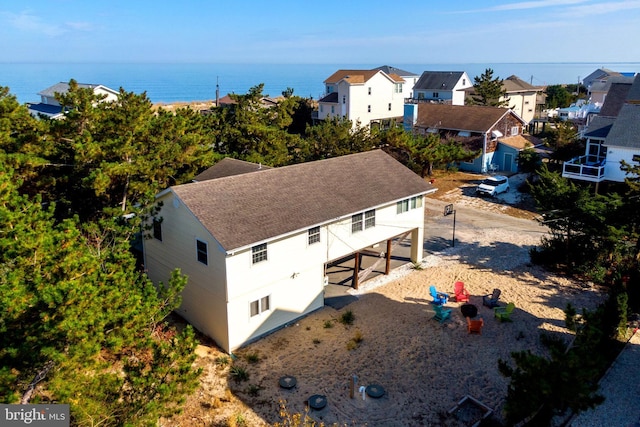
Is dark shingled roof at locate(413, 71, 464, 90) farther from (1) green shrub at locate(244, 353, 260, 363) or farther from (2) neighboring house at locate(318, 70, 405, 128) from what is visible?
(1) green shrub at locate(244, 353, 260, 363)

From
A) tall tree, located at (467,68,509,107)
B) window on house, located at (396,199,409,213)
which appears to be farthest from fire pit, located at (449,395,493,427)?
tall tree, located at (467,68,509,107)

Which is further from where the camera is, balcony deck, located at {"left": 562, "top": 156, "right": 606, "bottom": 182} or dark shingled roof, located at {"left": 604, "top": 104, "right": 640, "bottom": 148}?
balcony deck, located at {"left": 562, "top": 156, "right": 606, "bottom": 182}

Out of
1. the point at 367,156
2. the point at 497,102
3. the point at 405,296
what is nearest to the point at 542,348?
the point at 405,296

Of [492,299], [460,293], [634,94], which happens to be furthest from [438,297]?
[634,94]

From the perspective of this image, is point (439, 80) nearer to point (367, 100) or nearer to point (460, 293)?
point (367, 100)

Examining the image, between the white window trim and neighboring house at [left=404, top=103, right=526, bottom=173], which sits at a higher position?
neighboring house at [left=404, top=103, right=526, bottom=173]
